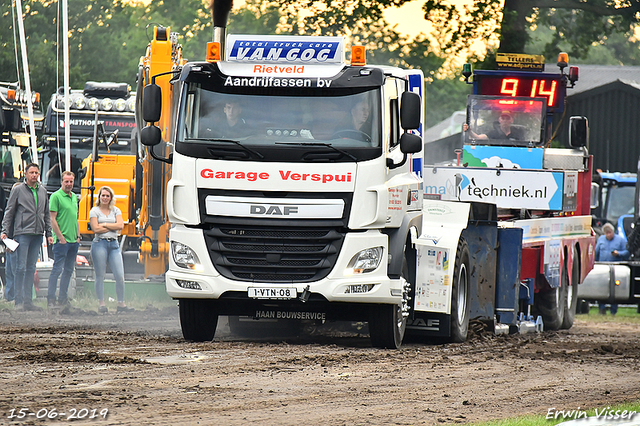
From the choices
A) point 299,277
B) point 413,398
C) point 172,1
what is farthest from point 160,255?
point 172,1

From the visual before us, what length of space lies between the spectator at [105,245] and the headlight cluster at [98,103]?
6729 millimetres

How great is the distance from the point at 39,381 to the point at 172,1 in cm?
4298

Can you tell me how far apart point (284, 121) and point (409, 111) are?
1.25 m

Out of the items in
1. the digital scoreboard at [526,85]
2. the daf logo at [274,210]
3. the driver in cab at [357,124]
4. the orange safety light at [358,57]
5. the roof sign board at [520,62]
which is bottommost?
the daf logo at [274,210]

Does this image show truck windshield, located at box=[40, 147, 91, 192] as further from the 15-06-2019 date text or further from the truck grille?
the 15-06-2019 date text

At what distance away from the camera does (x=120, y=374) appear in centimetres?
861

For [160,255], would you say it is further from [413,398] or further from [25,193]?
[413,398]

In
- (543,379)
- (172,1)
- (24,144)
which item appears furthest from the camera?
(172,1)

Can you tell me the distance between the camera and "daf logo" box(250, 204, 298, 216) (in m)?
10.7

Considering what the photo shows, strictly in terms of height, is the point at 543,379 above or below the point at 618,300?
above

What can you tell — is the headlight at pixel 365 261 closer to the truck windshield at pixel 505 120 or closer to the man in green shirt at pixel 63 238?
the man in green shirt at pixel 63 238

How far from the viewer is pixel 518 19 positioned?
27.9 meters

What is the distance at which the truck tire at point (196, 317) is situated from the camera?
11453 millimetres

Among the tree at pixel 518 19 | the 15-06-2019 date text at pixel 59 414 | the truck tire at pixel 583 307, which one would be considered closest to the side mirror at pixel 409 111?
the 15-06-2019 date text at pixel 59 414
